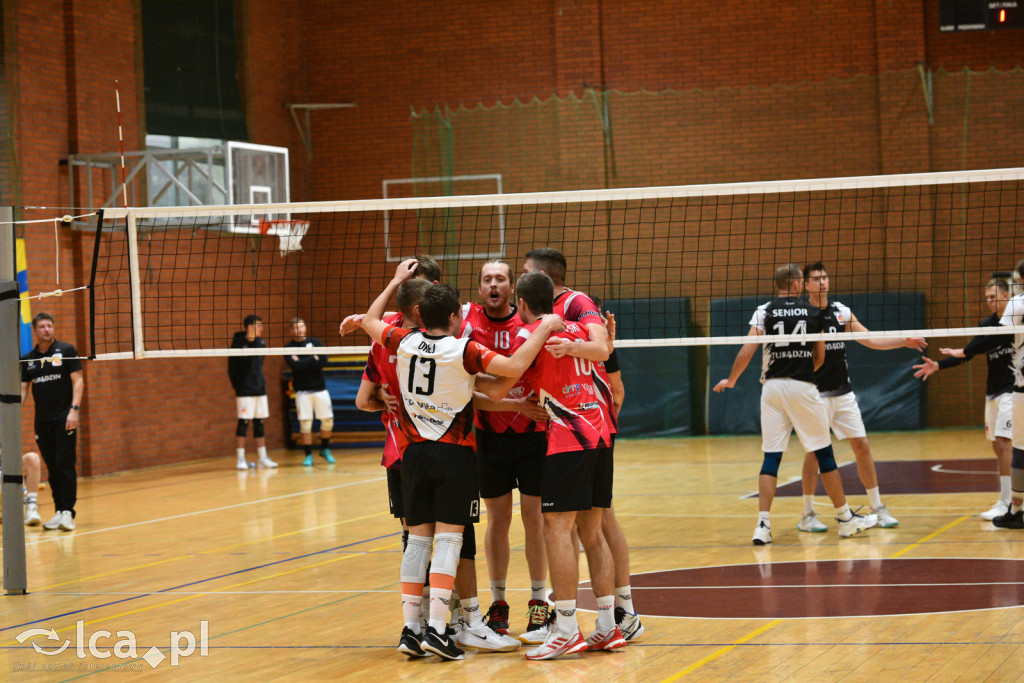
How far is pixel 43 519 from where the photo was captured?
11320 mm

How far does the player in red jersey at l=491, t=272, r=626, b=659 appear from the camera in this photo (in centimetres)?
529

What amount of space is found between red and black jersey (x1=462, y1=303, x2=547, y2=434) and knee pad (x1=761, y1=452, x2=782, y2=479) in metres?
3.36

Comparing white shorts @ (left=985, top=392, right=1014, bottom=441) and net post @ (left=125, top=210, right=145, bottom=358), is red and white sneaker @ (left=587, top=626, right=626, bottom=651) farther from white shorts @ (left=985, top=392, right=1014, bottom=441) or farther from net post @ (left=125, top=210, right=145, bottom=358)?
white shorts @ (left=985, top=392, right=1014, bottom=441)

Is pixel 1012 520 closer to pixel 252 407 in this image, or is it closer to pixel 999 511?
pixel 999 511

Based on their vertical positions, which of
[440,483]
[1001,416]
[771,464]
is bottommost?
[771,464]

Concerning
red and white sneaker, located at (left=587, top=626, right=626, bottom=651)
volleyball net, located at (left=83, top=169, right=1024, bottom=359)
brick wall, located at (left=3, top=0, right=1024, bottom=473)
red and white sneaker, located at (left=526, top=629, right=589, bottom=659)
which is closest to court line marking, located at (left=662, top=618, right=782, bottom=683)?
red and white sneaker, located at (left=587, top=626, right=626, bottom=651)

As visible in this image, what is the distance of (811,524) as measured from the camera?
8.70 meters

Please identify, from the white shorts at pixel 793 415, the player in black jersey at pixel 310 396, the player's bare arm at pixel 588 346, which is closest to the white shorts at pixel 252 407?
the player in black jersey at pixel 310 396

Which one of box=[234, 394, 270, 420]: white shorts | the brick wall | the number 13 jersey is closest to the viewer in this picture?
the number 13 jersey

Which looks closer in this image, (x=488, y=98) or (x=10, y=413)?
(x=10, y=413)

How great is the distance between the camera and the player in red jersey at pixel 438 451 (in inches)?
212

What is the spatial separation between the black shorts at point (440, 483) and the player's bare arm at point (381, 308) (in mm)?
608

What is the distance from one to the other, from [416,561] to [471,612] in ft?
1.60

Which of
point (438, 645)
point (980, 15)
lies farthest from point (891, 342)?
point (980, 15)
